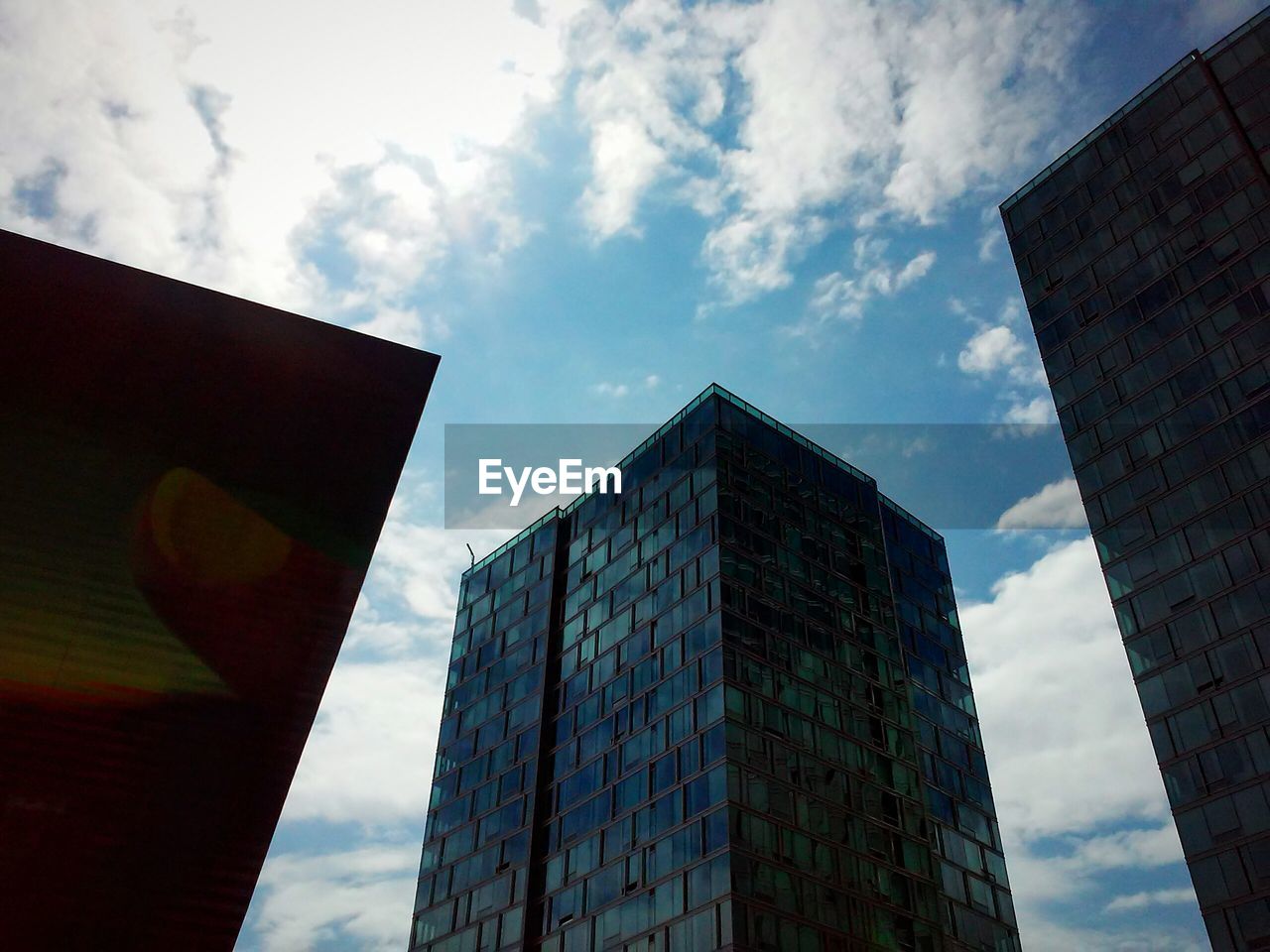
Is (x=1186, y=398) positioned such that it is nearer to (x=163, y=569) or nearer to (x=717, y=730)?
(x=717, y=730)

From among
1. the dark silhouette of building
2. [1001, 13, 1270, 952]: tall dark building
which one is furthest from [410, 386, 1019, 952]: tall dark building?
the dark silhouette of building

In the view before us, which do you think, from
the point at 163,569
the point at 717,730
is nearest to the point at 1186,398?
the point at 717,730

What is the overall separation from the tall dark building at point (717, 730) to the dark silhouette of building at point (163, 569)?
155 ft

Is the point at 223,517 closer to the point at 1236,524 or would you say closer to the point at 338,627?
the point at 338,627

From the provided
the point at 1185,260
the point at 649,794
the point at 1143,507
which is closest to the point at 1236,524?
the point at 1143,507

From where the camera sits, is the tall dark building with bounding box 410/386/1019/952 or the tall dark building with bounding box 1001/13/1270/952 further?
the tall dark building with bounding box 410/386/1019/952

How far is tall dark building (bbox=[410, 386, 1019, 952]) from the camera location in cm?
6212

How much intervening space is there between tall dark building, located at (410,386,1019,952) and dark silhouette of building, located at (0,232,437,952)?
4739 centimetres

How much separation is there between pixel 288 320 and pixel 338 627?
4575mm

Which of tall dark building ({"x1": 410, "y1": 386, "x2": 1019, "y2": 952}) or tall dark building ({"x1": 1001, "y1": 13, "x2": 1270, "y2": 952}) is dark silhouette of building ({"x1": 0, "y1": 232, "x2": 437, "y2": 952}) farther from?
tall dark building ({"x1": 1001, "y1": 13, "x2": 1270, "y2": 952})

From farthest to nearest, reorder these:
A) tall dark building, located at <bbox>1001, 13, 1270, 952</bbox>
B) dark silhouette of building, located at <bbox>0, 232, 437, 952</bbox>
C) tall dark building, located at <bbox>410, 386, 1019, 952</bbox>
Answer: tall dark building, located at <bbox>410, 386, 1019, 952</bbox> → tall dark building, located at <bbox>1001, 13, 1270, 952</bbox> → dark silhouette of building, located at <bbox>0, 232, 437, 952</bbox>

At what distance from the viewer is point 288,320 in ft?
51.2

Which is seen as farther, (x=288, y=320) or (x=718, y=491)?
(x=718, y=491)

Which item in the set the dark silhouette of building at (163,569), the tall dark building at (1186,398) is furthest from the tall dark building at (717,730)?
the dark silhouette of building at (163,569)
